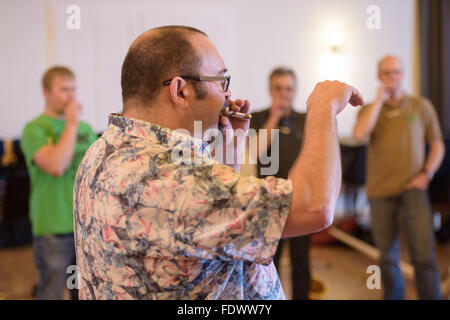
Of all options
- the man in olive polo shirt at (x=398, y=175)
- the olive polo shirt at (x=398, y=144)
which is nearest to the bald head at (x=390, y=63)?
the man in olive polo shirt at (x=398, y=175)

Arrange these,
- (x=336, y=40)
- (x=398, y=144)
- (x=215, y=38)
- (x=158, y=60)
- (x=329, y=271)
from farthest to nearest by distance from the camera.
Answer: (x=336, y=40) < (x=215, y=38) < (x=329, y=271) < (x=398, y=144) < (x=158, y=60)

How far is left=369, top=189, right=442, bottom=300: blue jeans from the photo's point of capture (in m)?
2.66

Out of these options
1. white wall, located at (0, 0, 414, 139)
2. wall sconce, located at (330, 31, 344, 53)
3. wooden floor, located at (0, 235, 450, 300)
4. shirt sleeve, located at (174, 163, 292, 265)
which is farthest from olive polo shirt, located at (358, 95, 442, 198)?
wall sconce, located at (330, 31, 344, 53)

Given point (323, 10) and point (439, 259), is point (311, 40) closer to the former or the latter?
point (323, 10)

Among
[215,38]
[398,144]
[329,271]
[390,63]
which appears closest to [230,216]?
[398,144]

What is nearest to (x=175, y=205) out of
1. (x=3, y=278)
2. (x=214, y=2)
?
(x=3, y=278)

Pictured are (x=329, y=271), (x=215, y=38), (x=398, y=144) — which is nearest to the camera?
(x=398, y=144)

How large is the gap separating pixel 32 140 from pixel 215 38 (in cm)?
295

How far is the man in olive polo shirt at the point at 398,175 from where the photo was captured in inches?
106

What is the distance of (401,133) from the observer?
286 centimetres

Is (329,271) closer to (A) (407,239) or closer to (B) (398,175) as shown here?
(A) (407,239)

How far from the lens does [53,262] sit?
229cm

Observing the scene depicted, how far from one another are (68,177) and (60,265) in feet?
1.46

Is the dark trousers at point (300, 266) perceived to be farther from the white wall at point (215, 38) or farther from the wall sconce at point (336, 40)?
the wall sconce at point (336, 40)
